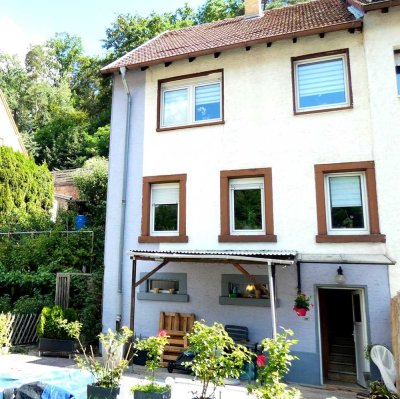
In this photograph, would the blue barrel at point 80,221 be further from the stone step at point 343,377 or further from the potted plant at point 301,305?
the stone step at point 343,377

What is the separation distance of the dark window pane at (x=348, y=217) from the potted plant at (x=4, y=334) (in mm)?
9522

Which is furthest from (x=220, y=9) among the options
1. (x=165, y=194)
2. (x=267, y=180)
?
(x=267, y=180)

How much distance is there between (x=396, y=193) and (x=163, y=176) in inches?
245

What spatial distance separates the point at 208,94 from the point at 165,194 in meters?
3.34

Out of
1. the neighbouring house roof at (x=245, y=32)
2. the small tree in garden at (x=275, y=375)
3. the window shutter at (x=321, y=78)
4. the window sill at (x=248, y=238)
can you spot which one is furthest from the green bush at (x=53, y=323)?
the window shutter at (x=321, y=78)

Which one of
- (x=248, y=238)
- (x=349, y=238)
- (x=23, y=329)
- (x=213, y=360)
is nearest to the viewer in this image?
(x=213, y=360)

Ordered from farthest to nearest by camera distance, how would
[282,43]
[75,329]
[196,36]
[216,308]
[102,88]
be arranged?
[102,88] < [196,36] < [282,43] < [216,308] < [75,329]

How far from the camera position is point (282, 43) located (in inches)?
412

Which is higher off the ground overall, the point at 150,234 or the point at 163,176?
the point at 163,176

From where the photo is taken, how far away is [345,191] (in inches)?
375

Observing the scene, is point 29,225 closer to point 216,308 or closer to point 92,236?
point 92,236

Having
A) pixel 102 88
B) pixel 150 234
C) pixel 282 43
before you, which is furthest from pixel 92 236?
pixel 102 88

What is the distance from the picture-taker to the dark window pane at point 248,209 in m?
10.1

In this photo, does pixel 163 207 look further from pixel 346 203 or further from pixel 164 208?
pixel 346 203
